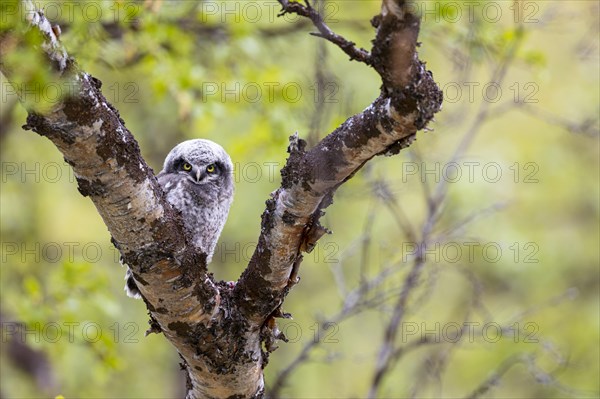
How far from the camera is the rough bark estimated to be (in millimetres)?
Answer: 2451

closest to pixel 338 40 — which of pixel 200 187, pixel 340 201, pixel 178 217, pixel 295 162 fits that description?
pixel 295 162

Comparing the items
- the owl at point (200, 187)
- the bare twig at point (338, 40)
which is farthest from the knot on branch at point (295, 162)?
the owl at point (200, 187)

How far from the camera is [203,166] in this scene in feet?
17.5

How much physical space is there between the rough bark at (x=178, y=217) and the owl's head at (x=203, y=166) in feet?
6.00

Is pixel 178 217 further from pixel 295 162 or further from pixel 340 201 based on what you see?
pixel 340 201

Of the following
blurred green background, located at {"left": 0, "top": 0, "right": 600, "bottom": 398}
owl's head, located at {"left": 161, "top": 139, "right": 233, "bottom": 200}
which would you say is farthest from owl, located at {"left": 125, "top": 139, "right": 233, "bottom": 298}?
blurred green background, located at {"left": 0, "top": 0, "right": 600, "bottom": 398}

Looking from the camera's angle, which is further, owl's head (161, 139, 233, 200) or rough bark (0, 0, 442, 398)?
owl's head (161, 139, 233, 200)

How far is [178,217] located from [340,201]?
6.48m

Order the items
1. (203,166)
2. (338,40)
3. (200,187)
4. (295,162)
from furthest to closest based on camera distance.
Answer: (203,166), (200,187), (295,162), (338,40)

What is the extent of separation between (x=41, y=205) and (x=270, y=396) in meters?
7.01

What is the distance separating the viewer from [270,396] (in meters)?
4.71

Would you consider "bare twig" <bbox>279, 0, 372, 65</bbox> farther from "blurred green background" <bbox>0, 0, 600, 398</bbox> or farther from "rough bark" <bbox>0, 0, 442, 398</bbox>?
"blurred green background" <bbox>0, 0, 600, 398</bbox>

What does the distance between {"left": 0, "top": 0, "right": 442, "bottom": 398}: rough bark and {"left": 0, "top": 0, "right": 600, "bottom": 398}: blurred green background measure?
293cm

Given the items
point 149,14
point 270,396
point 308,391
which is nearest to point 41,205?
point 308,391
